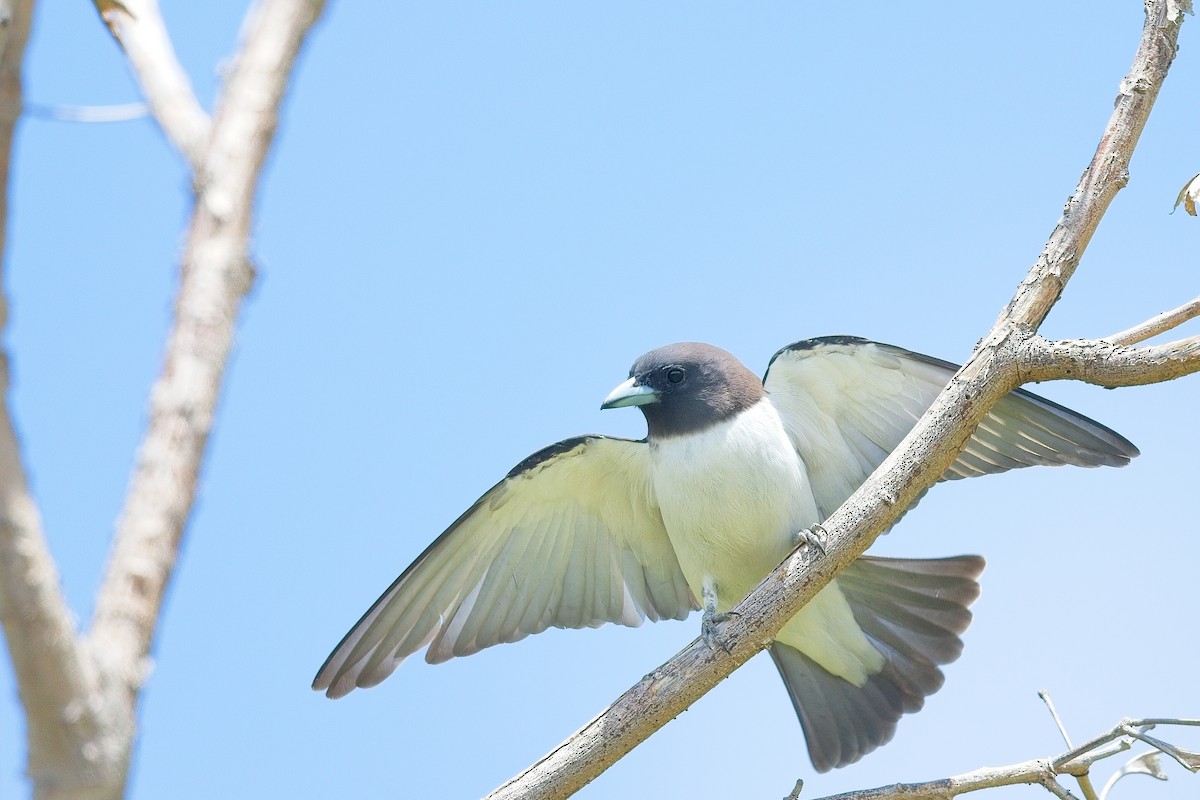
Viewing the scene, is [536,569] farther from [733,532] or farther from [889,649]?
[889,649]

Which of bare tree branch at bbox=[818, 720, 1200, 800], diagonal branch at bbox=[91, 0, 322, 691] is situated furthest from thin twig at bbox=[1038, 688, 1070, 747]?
diagonal branch at bbox=[91, 0, 322, 691]

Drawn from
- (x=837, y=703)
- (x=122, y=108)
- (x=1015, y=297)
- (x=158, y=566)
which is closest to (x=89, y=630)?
(x=158, y=566)

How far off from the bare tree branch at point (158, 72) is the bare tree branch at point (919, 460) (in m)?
2.75

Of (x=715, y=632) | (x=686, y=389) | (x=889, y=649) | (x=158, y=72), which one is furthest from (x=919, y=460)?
(x=158, y=72)

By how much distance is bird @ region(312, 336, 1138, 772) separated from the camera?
563 cm

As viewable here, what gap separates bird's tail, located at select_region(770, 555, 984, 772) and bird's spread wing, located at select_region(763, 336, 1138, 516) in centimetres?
46

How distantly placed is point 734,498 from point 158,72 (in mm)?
3549

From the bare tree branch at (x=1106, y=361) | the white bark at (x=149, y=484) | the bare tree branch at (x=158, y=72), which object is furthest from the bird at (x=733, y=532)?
the white bark at (x=149, y=484)

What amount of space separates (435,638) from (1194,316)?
3858mm

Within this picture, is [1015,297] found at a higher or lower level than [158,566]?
higher

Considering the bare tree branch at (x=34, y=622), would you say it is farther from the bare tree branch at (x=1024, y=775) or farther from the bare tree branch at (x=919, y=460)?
the bare tree branch at (x=1024, y=775)

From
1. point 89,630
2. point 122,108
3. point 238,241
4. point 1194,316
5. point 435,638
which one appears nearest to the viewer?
point 89,630

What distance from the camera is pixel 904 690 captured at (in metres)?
6.02

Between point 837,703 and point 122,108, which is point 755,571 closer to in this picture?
point 837,703
